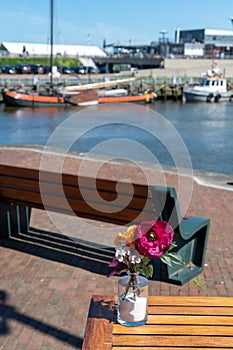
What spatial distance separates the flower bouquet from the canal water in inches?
351

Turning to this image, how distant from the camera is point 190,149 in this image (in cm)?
2056

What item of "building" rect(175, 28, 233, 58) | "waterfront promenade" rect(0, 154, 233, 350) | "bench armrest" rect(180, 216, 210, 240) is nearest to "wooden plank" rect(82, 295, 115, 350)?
"waterfront promenade" rect(0, 154, 233, 350)

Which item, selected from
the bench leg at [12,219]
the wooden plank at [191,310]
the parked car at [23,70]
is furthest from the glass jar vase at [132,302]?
the parked car at [23,70]

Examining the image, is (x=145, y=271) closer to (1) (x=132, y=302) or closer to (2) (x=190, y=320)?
(1) (x=132, y=302)

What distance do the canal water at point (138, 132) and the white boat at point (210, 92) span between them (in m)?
1.47

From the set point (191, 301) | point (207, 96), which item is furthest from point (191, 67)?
point (191, 301)

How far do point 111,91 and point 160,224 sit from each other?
137 ft

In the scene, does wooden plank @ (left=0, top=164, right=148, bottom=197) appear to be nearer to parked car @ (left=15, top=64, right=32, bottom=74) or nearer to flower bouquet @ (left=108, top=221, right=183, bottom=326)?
flower bouquet @ (left=108, top=221, right=183, bottom=326)

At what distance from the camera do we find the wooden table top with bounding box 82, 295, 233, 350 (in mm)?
2299

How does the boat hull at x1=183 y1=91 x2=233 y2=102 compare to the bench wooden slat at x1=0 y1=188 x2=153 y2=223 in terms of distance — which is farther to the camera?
the boat hull at x1=183 y1=91 x2=233 y2=102

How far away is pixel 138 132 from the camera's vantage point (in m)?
25.6

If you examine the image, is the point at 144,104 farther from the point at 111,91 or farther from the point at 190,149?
the point at 190,149

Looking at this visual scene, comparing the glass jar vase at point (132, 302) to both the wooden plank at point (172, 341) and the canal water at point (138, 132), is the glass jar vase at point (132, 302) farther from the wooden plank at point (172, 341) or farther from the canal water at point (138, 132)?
the canal water at point (138, 132)

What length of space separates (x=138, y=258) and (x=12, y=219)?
3.42 m
